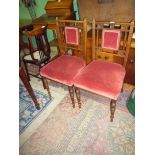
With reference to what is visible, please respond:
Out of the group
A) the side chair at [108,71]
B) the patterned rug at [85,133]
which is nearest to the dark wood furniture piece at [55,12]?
the side chair at [108,71]

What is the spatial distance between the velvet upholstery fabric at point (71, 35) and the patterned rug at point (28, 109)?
91 centimetres

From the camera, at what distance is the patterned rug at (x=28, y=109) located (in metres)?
1.86

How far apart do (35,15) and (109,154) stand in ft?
9.85

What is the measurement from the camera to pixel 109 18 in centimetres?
207

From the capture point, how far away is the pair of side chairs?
1.48 metres

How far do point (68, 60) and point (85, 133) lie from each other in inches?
36.1

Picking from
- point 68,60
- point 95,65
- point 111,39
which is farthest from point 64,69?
point 111,39

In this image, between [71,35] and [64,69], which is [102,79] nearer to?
[64,69]

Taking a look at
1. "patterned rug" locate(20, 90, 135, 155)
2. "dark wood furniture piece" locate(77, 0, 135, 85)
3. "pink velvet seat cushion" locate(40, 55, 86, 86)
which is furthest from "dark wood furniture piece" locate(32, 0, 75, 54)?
"patterned rug" locate(20, 90, 135, 155)

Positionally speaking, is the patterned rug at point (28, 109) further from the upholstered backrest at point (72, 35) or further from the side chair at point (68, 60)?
the upholstered backrest at point (72, 35)

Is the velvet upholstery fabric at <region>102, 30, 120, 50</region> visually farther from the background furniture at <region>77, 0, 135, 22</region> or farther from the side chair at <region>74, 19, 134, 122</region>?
the background furniture at <region>77, 0, 135, 22</region>

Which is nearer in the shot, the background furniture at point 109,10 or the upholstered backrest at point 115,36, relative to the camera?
the upholstered backrest at point 115,36

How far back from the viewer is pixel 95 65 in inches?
68.6
